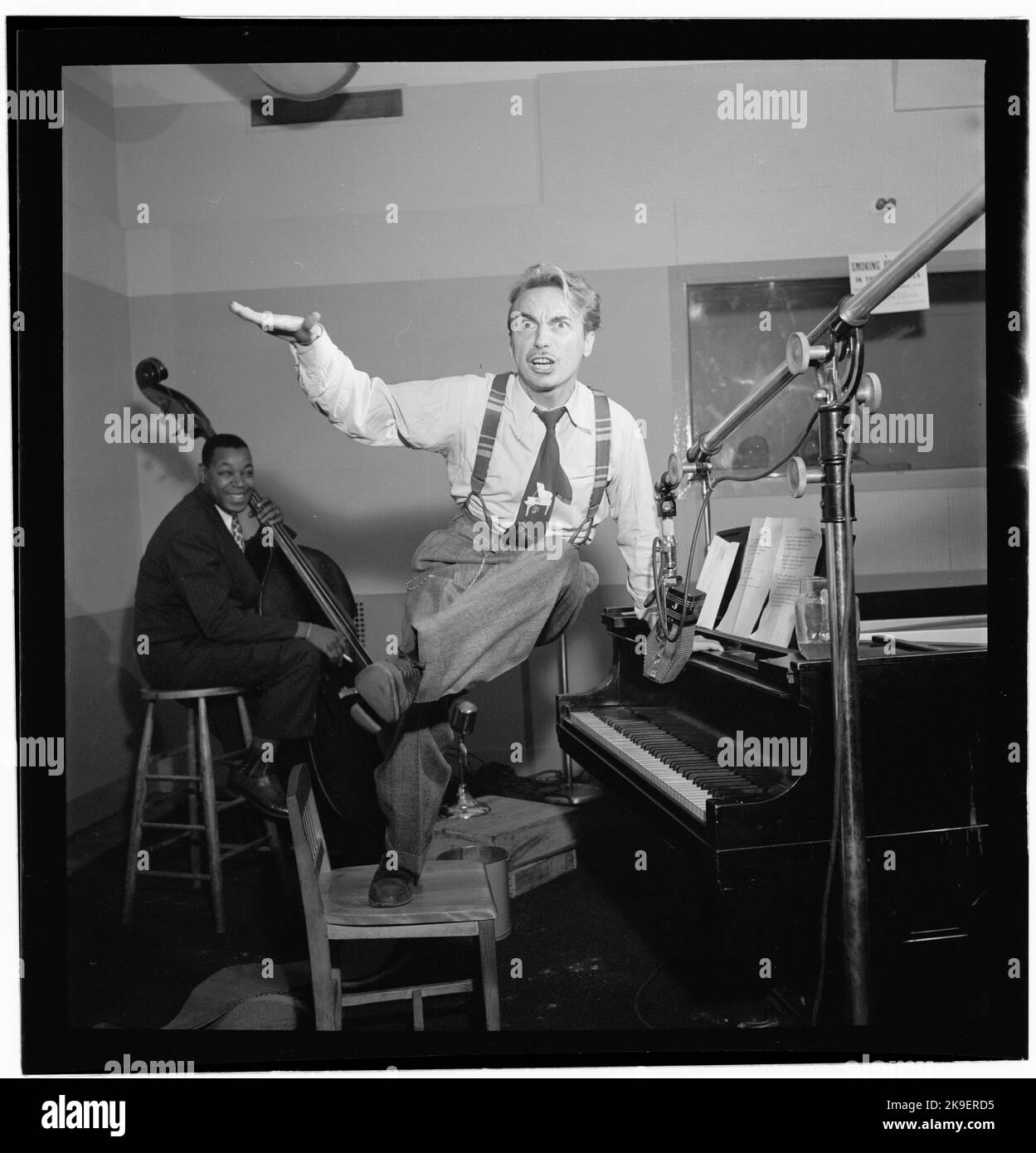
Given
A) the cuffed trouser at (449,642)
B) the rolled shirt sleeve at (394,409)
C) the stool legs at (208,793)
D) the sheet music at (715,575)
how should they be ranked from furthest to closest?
the stool legs at (208,793) < the sheet music at (715,575) < the rolled shirt sleeve at (394,409) < the cuffed trouser at (449,642)

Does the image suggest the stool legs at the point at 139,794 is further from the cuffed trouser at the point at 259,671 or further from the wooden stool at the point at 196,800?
the cuffed trouser at the point at 259,671

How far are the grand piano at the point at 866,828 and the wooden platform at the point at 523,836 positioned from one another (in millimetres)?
850

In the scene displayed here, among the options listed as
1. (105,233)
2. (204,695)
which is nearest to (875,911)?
(204,695)

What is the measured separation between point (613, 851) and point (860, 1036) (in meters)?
1.31

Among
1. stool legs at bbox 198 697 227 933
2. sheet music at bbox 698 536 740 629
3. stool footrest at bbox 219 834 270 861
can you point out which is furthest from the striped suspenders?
stool footrest at bbox 219 834 270 861

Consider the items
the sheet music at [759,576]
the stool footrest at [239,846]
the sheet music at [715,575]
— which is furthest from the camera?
the stool footrest at [239,846]

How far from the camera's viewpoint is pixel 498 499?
8.36 feet

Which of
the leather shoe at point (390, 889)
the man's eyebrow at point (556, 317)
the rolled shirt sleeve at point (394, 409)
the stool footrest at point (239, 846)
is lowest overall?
the stool footrest at point (239, 846)

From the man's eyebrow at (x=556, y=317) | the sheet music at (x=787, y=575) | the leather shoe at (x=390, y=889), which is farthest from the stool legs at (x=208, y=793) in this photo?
the sheet music at (x=787, y=575)

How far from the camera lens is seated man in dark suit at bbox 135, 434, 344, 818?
2.84 m

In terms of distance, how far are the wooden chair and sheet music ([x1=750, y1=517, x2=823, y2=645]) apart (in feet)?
3.23

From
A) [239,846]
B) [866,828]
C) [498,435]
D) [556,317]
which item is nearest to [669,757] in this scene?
[866,828]

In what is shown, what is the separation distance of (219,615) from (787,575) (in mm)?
1698

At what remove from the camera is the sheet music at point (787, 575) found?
246 centimetres
